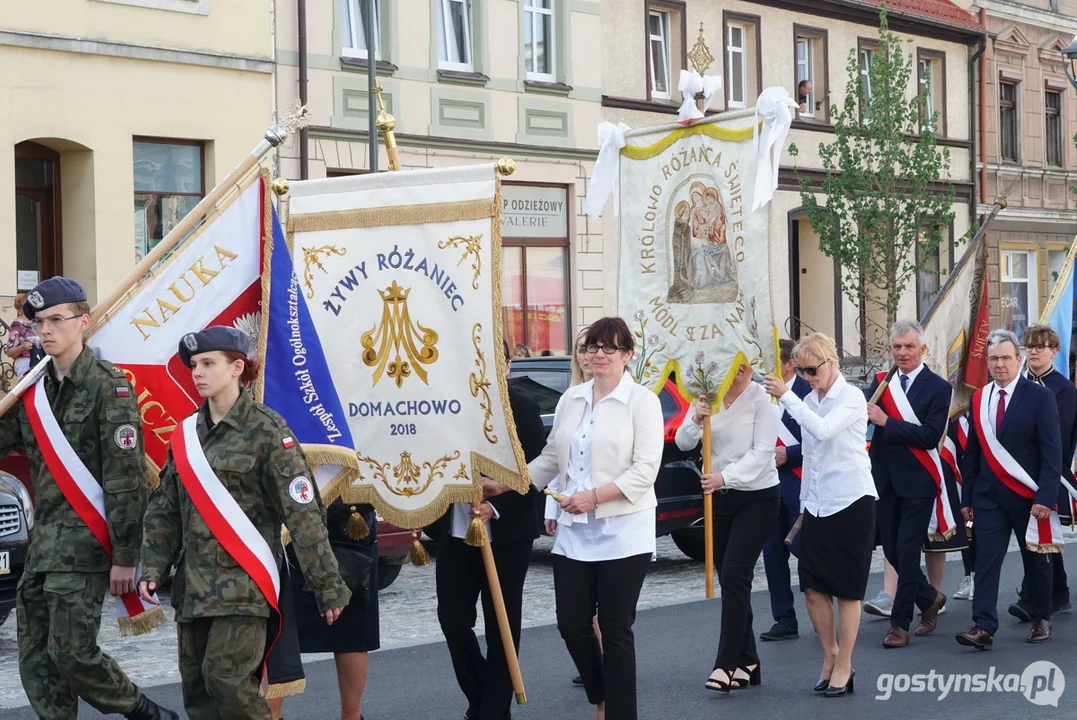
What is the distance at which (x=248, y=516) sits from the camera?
230 inches

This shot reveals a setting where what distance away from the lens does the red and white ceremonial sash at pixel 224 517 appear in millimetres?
5785

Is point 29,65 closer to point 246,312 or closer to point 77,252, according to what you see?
point 77,252

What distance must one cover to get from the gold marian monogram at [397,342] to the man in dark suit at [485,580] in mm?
493

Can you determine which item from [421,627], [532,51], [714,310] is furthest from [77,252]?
[714,310]

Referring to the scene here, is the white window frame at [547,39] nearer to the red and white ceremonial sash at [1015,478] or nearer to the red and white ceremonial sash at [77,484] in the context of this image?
the red and white ceremonial sash at [1015,478]

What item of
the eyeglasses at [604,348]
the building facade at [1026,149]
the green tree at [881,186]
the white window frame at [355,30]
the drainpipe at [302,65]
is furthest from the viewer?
the building facade at [1026,149]

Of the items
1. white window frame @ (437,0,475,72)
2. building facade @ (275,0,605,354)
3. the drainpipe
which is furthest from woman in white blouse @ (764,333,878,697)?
white window frame @ (437,0,475,72)

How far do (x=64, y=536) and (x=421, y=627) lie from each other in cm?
447

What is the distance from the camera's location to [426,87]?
23.6m

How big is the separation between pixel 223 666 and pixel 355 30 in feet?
59.4

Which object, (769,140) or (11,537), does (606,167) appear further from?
(11,537)

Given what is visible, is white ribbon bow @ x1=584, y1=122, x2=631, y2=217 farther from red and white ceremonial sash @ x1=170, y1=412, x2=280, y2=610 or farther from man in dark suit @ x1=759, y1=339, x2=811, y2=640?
red and white ceremonial sash @ x1=170, y1=412, x2=280, y2=610

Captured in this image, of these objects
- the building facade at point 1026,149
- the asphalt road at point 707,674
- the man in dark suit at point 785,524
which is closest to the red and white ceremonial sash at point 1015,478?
the asphalt road at point 707,674

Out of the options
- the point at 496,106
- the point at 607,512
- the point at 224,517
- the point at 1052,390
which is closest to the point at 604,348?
the point at 607,512
